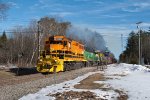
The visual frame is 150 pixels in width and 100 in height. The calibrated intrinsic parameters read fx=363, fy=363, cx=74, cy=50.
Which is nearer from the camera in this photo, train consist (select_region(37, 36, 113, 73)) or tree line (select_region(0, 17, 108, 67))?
train consist (select_region(37, 36, 113, 73))

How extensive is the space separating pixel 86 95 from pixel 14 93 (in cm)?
425

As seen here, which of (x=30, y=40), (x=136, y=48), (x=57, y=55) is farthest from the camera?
(x=136, y=48)

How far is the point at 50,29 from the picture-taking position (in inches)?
3541

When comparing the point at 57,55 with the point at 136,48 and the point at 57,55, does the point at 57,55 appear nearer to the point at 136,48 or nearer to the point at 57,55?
the point at 57,55

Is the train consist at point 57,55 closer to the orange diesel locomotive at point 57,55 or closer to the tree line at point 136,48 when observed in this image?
the orange diesel locomotive at point 57,55

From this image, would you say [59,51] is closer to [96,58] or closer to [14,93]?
[14,93]

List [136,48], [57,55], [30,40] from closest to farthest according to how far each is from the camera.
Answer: [57,55] < [30,40] < [136,48]

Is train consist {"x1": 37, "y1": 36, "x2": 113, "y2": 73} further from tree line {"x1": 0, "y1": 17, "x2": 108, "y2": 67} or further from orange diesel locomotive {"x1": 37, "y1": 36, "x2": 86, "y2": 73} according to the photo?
tree line {"x1": 0, "y1": 17, "x2": 108, "y2": 67}

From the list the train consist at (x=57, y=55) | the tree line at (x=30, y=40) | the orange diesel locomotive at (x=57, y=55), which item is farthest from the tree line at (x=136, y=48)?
the orange diesel locomotive at (x=57, y=55)

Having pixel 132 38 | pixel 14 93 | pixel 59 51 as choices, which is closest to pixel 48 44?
pixel 59 51

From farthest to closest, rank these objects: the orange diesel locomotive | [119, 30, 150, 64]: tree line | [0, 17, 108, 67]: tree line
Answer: [119, 30, 150, 64]: tree line, [0, 17, 108, 67]: tree line, the orange diesel locomotive

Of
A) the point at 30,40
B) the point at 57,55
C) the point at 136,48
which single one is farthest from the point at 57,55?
the point at 136,48

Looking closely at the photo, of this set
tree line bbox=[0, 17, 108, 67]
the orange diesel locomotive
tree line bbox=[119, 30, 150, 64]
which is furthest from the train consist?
tree line bbox=[119, 30, 150, 64]

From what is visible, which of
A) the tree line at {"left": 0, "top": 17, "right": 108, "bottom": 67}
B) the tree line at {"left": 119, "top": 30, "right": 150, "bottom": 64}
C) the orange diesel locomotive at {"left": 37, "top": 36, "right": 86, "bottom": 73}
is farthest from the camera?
the tree line at {"left": 119, "top": 30, "right": 150, "bottom": 64}
